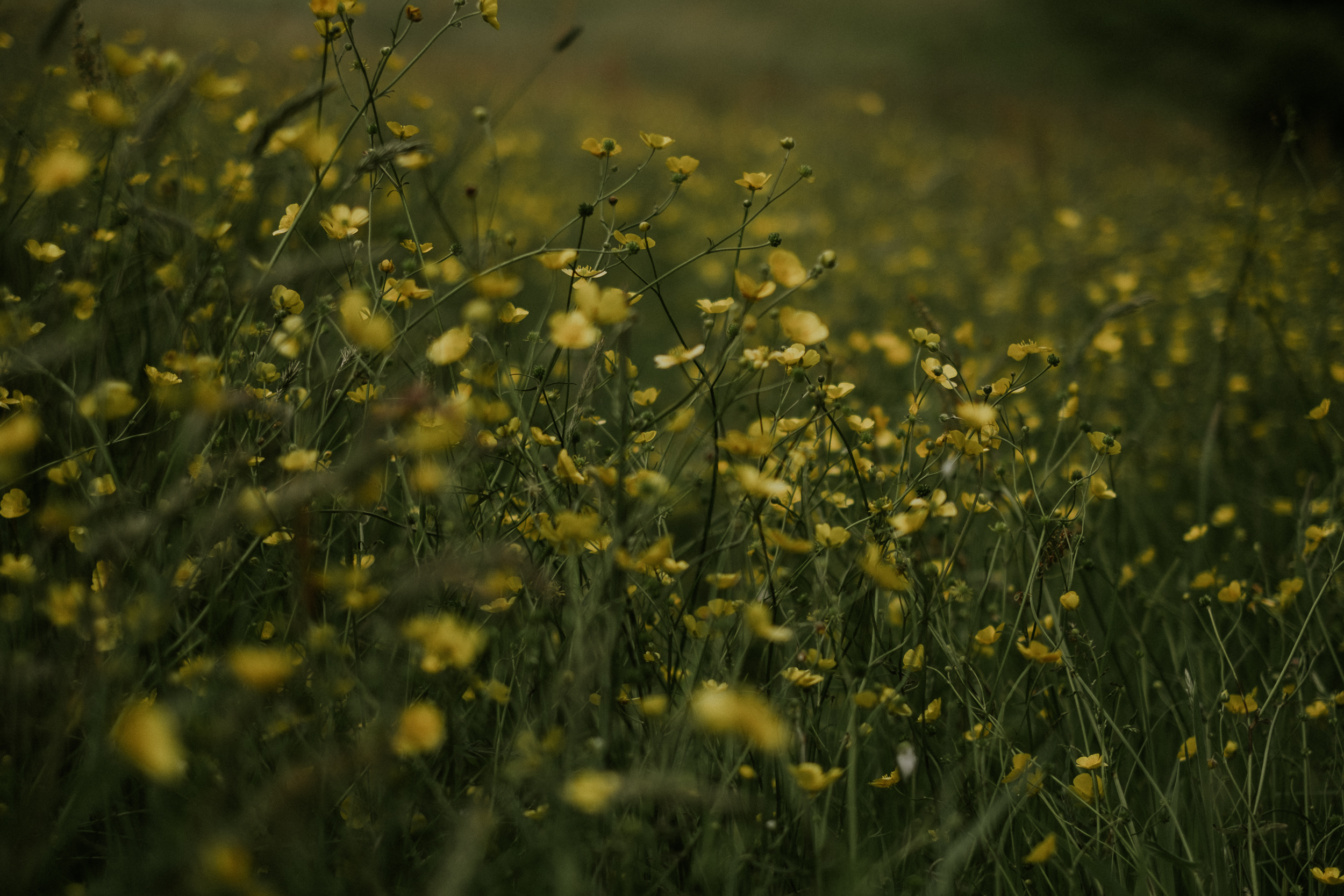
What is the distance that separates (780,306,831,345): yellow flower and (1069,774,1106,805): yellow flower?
660 mm

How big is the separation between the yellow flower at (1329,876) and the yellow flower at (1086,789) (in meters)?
0.26

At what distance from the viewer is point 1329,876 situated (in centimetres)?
103

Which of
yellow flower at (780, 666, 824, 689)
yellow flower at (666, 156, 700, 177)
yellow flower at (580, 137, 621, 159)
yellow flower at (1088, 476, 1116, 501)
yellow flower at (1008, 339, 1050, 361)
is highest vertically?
yellow flower at (580, 137, 621, 159)

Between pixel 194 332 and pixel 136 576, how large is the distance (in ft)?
1.75

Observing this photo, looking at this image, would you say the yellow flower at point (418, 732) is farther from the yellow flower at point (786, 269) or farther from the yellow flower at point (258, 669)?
the yellow flower at point (786, 269)

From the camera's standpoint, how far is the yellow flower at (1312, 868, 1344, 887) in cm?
103

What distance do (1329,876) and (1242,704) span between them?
0.73 feet

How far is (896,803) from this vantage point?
115cm

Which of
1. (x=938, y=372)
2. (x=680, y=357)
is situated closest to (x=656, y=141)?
(x=680, y=357)

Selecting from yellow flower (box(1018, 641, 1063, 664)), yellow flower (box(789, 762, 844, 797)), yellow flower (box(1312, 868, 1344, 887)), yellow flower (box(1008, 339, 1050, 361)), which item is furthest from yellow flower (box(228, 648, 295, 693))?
yellow flower (box(1312, 868, 1344, 887))

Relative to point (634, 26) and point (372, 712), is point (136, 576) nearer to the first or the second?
point (372, 712)

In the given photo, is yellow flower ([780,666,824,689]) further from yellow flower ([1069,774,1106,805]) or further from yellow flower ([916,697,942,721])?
yellow flower ([1069,774,1106,805])

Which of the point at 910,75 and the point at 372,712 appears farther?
the point at 910,75

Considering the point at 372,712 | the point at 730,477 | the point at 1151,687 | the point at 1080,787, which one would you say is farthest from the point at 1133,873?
the point at 372,712
